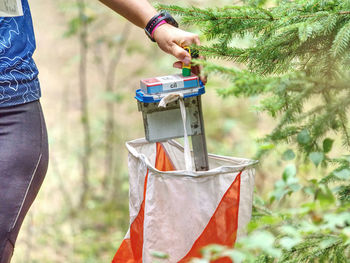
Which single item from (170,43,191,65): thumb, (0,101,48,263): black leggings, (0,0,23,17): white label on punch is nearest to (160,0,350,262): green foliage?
(170,43,191,65): thumb

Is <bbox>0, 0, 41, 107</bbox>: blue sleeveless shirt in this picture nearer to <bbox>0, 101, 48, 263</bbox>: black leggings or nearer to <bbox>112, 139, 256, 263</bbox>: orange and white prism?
<bbox>0, 101, 48, 263</bbox>: black leggings

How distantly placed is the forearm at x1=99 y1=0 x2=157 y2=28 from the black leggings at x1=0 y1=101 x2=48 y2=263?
1.43 feet

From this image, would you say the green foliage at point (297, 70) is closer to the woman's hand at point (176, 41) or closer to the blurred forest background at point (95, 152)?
the woman's hand at point (176, 41)

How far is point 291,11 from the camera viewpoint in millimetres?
1298

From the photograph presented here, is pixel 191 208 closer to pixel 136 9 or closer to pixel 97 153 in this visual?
pixel 136 9

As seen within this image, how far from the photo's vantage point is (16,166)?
1.37 m

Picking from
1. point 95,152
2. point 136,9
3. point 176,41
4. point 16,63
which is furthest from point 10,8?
point 95,152

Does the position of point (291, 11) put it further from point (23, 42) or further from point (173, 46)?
point (23, 42)

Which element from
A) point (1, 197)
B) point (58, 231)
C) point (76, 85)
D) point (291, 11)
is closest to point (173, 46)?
point (291, 11)

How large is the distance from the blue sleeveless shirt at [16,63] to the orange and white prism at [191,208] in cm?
42

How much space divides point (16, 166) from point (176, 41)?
627 mm

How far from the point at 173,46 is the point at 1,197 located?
2.28 ft

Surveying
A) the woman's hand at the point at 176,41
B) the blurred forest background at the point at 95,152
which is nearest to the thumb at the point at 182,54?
the woman's hand at the point at 176,41

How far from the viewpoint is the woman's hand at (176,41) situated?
4.72 feet
